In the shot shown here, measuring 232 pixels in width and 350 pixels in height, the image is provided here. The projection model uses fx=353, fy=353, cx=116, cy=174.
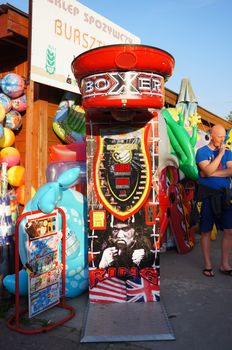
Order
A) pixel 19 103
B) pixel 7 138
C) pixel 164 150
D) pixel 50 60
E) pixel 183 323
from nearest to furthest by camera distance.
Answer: pixel 183 323 → pixel 50 60 → pixel 7 138 → pixel 19 103 → pixel 164 150

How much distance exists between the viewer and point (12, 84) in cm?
430

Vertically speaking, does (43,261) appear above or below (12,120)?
below

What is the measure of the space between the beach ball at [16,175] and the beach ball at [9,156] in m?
0.07

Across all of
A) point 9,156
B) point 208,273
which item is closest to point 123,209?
point 208,273

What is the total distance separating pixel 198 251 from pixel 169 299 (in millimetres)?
2059

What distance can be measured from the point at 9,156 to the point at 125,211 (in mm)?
1886

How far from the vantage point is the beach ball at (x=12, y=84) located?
14.1 feet

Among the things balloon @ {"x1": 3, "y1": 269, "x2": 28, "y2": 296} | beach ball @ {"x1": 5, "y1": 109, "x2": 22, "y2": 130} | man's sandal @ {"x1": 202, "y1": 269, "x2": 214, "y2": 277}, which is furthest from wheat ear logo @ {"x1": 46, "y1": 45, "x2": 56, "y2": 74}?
man's sandal @ {"x1": 202, "y1": 269, "x2": 214, "y2": 277}

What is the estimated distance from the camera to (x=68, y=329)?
9.29 feet

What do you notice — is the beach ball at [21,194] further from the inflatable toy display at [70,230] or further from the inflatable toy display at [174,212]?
the inflatable toy display at [174,212]

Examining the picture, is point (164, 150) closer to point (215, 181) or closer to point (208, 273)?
point (215, 181)

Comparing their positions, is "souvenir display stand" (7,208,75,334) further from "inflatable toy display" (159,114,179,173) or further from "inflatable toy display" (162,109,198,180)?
"inflatable toy display" (162,109,198,180)

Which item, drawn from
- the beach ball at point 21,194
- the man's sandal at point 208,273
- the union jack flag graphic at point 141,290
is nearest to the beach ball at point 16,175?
the beach ball at point 21,194

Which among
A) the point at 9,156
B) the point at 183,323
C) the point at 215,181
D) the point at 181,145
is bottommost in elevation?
the point at 183,323
